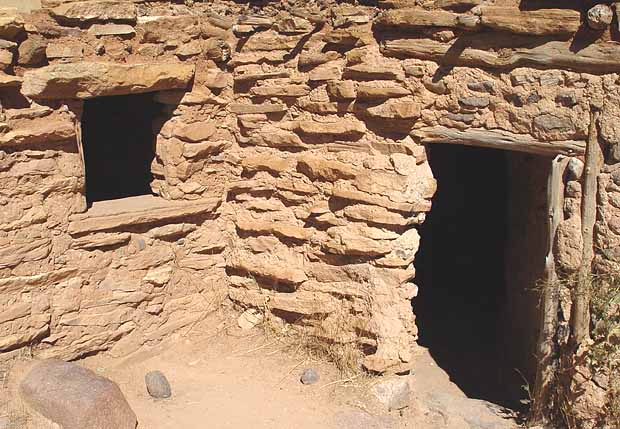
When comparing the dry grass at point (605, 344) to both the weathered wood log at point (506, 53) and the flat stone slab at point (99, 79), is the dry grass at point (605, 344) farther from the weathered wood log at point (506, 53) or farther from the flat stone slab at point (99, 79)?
the flat stone slab at point (99, 79)

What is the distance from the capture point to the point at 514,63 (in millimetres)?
5445

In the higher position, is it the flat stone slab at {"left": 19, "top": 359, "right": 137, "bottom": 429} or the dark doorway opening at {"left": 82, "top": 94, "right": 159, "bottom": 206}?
the dark doorway opening at {"left": 82, "top": 94, "right": 159, "bottom": 206}

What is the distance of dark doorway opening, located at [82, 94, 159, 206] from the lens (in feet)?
24.2

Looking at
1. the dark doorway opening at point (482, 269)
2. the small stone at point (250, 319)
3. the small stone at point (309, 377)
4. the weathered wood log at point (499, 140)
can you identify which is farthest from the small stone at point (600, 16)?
the small stone at point (250, 319)

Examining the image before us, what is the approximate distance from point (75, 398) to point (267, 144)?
2.43 m

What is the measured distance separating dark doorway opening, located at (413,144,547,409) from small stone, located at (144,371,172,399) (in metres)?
2.32

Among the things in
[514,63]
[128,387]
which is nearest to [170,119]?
[128,387]

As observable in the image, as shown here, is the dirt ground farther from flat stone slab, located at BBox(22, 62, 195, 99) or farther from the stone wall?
flat stone slab, located at BBox(22, 62, 195, 99)

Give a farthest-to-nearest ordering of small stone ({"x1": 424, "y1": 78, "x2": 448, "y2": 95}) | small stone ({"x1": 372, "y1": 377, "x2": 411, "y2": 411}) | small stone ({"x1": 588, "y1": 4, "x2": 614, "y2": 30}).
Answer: small stone ({"x1": 372, "y1": 377, "x2": 411, "y2": 411}), small stone ({"x1": 424, "y1": 78, "x2": 448, "y2": 95}), small stone ({"x1": 588, "y1": 4, "x2": 614, "y2": 30})

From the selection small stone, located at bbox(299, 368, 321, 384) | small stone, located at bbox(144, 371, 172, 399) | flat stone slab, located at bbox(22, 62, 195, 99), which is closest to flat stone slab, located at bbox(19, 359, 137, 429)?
small stone, located at bbox(144, 371, 172, 399)

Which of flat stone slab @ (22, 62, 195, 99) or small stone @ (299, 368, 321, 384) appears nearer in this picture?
flat stone slab @ (22, 62, 195, 99)

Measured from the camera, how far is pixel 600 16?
505 cm

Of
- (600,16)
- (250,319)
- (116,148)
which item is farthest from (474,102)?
(116,148)

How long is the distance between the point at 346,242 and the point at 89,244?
6.18 ft
